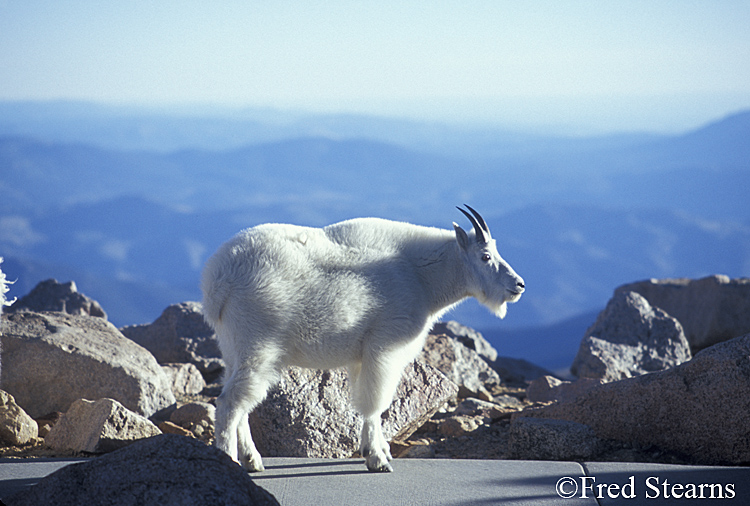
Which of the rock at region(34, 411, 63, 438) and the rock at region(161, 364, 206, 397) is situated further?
the rock at region(161, 364, 206, 397)

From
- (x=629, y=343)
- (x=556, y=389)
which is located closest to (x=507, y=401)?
(x=556, y=389)

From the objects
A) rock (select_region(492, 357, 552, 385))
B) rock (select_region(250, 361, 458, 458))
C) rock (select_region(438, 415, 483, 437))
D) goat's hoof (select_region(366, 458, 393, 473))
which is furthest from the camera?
rock (select_region(492, 357, 552, 385))

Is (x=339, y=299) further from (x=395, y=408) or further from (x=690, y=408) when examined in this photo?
(x=690, y=408)

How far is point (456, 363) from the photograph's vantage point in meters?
8.88

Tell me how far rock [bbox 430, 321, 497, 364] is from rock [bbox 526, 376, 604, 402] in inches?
98.3

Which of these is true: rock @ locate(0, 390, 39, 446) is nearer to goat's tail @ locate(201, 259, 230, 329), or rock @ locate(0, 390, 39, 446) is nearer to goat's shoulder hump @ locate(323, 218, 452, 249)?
goat's tail @ locate(201, 259, 230, 329)

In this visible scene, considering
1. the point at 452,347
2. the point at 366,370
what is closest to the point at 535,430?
the point at 366,370

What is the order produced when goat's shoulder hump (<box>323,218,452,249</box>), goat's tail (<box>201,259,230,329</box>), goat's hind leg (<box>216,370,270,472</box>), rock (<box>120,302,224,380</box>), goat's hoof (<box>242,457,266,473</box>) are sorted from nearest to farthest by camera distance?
1. goat's hind leg (<box>216,370,270,472</box>)
2. goat's tail (<box>201,259,230,329</box>)
3. goat's hoof (<box>242,457,266,473</box>)
4. goat's shoulder hump (<box>323,218,452,249</box>)
5. rock (<box>120,302,224,380</box>)

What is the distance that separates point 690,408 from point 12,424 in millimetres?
5524

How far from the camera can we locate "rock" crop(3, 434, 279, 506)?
329cm

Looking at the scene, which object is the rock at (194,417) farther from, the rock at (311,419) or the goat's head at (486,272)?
the goat's head at (486,272)

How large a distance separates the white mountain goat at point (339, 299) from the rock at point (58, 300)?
22.6 ft

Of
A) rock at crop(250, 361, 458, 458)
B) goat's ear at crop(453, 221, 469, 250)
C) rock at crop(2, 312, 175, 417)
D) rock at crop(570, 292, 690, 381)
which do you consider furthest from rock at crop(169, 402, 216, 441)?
rock at crop(570, 292, 690, 381)

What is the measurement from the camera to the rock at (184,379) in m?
8.11
